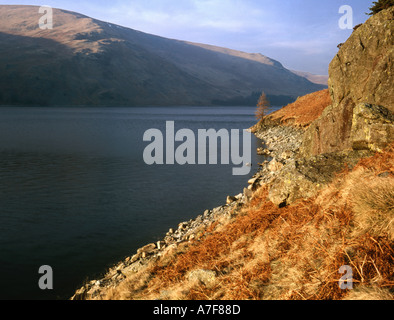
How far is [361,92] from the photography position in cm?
1280

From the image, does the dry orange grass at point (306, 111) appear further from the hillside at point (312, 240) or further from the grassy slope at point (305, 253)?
the grassy slope at point (305, 253)

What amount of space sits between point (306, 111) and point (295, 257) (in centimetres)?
4807

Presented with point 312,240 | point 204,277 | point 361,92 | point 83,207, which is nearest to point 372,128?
point 361,92

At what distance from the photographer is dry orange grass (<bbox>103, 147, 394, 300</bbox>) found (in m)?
4.77

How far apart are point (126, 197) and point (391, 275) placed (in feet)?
64.6

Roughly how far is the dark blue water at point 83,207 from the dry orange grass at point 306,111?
16.2 metres

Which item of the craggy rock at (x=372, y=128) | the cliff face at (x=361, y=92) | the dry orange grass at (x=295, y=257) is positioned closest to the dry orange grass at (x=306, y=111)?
the cliff face at (x=361, y=92)

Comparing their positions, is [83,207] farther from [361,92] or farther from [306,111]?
[306,111]

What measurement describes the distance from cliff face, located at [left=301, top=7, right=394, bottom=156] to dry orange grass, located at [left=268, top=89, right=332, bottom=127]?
2892cm

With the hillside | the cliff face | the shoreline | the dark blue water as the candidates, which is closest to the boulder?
the hillside

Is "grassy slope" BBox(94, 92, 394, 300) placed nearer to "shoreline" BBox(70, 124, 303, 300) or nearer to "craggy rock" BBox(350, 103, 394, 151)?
"craggy rock" BBox(350, 103, 394, 151)
